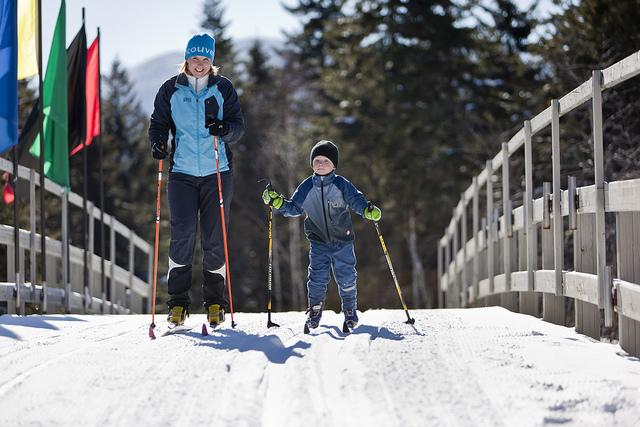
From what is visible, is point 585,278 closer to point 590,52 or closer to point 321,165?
point 321,165

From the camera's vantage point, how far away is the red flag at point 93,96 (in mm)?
11904

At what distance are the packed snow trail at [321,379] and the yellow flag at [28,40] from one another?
4.10 m

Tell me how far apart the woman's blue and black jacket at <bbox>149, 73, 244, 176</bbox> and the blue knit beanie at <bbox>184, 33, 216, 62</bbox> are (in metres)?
0.15

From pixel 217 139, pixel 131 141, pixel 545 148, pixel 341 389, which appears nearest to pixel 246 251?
pixel 131 141

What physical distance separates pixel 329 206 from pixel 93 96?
22.1ft

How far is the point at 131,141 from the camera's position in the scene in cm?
3947

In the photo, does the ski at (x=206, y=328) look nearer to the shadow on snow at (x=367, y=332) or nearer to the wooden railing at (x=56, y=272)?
the shadow on snow at (x=367, y=332)

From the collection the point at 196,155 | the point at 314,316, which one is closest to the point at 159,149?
the point at 196,155

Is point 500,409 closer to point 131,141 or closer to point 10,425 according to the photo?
point 10,425

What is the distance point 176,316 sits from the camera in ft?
19.8

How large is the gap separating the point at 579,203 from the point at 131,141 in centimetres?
3532

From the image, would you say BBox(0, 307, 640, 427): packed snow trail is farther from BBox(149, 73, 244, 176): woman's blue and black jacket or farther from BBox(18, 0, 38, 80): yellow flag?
BBox(18, 0, 38, 80): yellow flag

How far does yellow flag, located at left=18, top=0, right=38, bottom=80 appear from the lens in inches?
354

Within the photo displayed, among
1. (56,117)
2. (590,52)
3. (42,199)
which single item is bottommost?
(42,199)
